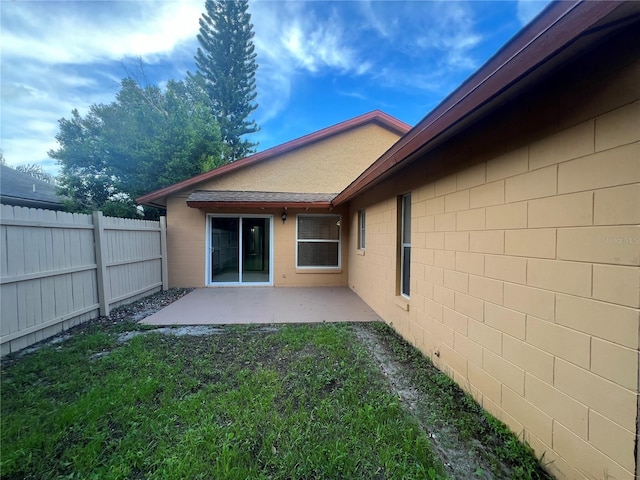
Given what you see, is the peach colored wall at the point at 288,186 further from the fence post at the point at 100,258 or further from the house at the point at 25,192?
the house at the point at 25,192

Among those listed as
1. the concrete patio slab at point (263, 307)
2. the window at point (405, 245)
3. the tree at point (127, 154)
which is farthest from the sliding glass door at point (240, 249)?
the tree at point (127, 154)

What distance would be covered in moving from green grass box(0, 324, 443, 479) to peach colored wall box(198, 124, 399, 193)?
6.77 m

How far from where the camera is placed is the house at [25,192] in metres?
11.6

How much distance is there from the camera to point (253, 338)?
4516mm

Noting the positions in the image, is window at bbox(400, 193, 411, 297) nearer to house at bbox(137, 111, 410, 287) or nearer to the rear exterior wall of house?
house at bbox(137, 111, 410, 287)

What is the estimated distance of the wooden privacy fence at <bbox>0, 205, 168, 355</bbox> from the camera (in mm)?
3822

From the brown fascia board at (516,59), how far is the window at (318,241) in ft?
21.3

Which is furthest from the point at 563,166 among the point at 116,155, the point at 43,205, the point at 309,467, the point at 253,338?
the point at 43,205

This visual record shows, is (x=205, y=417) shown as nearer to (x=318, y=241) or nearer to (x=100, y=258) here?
(x=100, y=258)

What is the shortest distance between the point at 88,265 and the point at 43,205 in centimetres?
1201

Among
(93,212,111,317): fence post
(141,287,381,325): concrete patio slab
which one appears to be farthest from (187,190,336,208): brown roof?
(93,212,111,317): fence post

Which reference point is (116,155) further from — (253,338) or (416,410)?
(416,410)

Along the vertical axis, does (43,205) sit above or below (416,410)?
above

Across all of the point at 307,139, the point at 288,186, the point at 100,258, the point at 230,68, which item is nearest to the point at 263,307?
the point at 100,258
